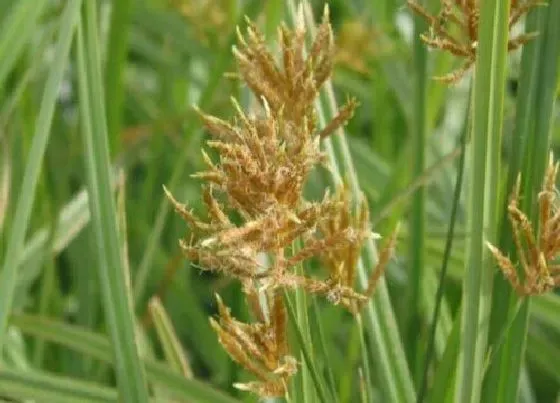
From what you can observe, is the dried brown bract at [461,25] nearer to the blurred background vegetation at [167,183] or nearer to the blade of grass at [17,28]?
the blurred background vegetation at [167,183]

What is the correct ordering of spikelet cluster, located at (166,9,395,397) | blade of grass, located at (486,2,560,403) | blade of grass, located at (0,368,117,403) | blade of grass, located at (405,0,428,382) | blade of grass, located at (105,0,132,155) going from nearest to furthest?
spikelet cluster, located at (166,9,395,397) < blade of grass, located at (486,2,560,403) < blade of grass, located at (0,368,117,403) < blade of grass, located at (405,0,428,382) < blade of grass, located at (105,0,132,155)

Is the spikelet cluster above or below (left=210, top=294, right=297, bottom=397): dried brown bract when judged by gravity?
above

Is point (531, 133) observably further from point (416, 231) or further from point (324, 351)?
point (416, 231)

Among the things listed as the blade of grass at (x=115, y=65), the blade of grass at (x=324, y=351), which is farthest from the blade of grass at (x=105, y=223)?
the blade of grass at (x=115, y=65)

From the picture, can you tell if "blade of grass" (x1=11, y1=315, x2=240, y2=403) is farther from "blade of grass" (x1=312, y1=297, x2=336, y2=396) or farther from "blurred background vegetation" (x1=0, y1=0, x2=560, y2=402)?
"blade of grass" (x1=312, y1=297, x2=336, y2=396)

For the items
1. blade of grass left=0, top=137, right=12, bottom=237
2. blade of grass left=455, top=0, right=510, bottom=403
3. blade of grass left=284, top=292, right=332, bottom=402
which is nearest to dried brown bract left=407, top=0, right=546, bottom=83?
blade of grass left=455, top=0, right=510, bottom=403

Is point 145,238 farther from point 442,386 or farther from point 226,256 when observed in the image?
point 226,256

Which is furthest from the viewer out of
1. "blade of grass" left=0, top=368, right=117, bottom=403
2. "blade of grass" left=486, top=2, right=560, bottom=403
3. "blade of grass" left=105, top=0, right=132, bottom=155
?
"blade of grass" left=105, top=0, right=132, bottom=155

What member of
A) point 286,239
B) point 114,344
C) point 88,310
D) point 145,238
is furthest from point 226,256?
point 145,238
